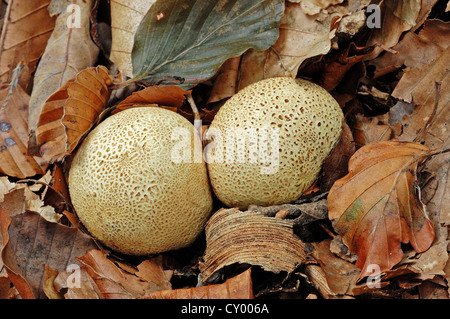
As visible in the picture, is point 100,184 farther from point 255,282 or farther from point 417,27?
point 417,27

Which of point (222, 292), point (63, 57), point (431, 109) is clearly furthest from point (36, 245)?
point (431, 109)

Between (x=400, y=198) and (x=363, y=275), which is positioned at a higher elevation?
(x=400, y=198)

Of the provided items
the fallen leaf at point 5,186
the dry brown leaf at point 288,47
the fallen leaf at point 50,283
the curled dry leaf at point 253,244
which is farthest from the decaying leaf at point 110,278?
the dry brown leaf at point 288,47

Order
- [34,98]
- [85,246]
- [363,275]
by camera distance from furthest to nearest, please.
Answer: [34,98] → [85,246] → [363,275]

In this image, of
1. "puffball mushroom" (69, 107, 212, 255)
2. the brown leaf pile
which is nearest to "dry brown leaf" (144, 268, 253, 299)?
the brown leaf pile

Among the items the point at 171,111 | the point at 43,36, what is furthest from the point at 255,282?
the point at 43,36

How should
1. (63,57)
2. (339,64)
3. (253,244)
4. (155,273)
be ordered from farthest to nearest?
(63,57)
(339,64)
(155,273)
(253,244)

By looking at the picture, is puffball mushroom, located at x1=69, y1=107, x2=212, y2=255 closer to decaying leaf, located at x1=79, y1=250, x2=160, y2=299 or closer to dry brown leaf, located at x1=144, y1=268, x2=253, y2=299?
decaying leaf, located at x1=79, y1=250, x2=160, y2=299

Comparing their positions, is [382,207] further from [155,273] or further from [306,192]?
[155,273]
